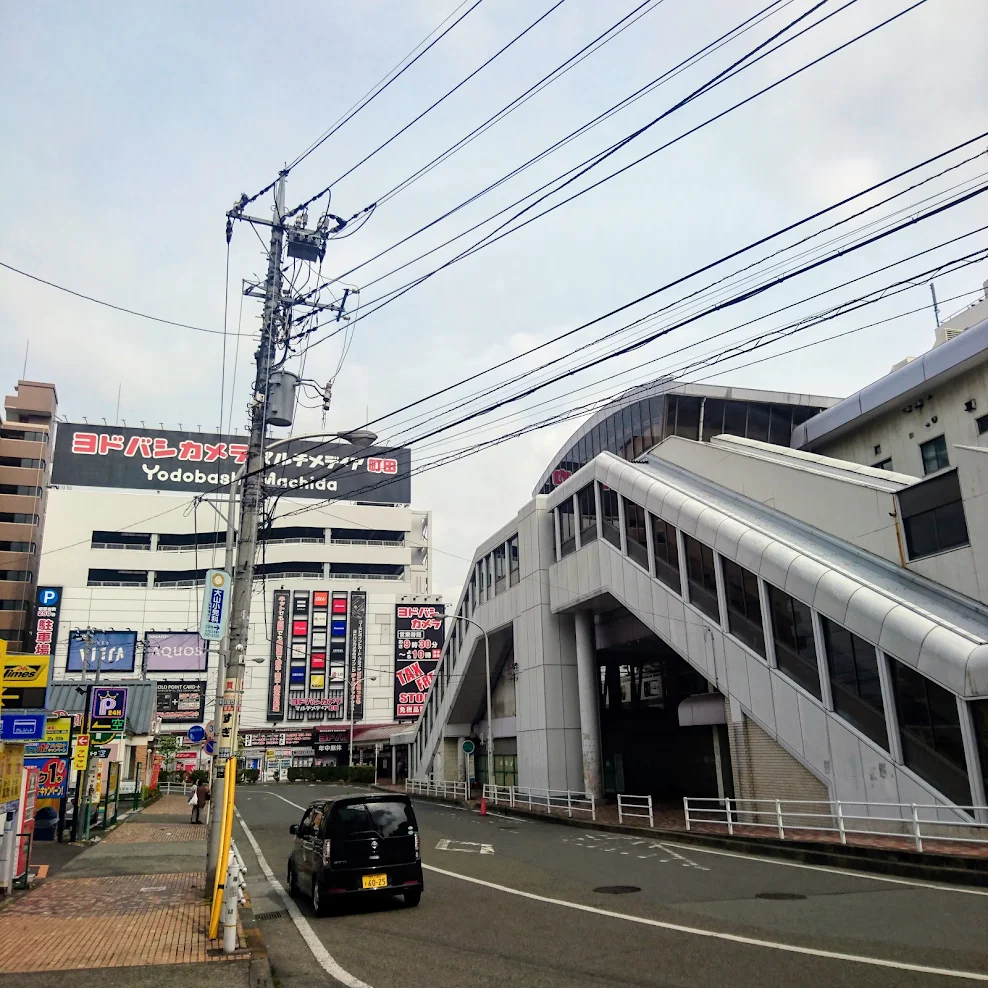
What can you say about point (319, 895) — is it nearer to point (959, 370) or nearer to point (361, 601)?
point (959, 370)

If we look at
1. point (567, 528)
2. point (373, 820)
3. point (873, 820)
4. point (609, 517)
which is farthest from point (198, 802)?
point (873, 820)

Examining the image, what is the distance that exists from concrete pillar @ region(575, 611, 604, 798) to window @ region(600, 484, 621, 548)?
15.7ft

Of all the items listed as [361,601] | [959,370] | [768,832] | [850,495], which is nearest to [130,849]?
[768,832]

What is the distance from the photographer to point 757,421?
130 feet

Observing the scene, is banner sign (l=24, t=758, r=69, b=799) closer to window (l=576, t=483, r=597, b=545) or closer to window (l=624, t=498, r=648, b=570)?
window (l=624, t=498, r=648, b=570)

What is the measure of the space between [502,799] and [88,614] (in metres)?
65.8

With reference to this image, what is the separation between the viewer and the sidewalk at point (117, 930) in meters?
8.33

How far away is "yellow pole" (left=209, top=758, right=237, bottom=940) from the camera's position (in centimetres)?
1010

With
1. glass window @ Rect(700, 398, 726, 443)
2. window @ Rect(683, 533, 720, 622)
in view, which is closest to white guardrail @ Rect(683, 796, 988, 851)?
window @ Rect(683, 533, 720, 622)

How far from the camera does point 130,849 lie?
21297 mm

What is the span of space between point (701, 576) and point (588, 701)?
997 centimetres

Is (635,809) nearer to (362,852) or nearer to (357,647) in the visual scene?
(362,852)

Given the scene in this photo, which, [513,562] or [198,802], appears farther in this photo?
[513,562]

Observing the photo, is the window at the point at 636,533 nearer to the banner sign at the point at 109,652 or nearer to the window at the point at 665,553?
the window at the point at 665,553
